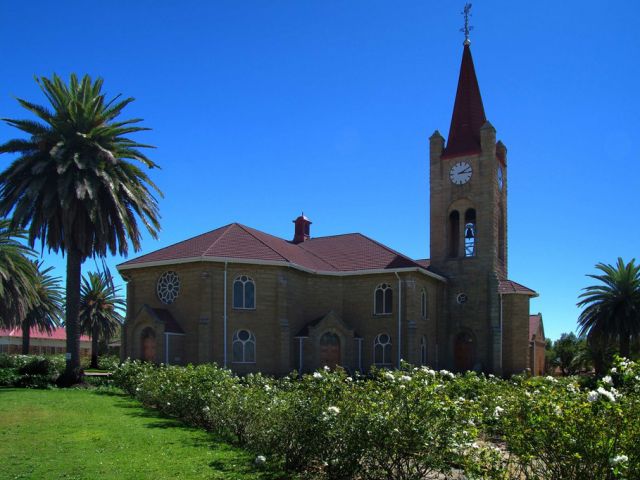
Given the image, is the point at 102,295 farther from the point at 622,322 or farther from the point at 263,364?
the point at 622,322

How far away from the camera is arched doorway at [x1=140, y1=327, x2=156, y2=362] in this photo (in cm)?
3181

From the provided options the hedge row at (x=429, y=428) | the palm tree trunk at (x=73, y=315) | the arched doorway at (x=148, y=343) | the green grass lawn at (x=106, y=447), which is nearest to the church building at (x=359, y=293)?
the arched doorway at (x=148, y=343)

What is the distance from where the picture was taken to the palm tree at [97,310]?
5062cm

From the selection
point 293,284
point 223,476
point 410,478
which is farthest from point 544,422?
point 293,284

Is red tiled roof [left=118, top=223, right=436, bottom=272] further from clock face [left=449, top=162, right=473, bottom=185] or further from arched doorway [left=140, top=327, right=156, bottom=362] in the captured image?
clock face [left=449, top=162, right=473, bottom=185]

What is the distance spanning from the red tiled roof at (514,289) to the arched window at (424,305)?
16.2 feet

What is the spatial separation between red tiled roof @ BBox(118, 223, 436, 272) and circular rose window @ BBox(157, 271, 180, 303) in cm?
100

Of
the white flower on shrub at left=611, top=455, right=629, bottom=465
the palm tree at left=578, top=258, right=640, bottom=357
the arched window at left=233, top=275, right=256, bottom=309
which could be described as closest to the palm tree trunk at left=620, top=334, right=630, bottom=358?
the palm tree at left=578, top=258, right=640, bottom=357

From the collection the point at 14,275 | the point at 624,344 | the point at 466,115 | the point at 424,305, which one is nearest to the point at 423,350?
the point at 424,305

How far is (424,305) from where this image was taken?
36.0m

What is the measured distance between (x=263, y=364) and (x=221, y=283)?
4.95 metres

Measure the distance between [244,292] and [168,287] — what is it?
4378 mm

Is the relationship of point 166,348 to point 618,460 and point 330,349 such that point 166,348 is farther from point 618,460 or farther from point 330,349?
point 618,460

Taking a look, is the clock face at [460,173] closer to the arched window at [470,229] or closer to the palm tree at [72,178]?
the arched window at [470,229]
